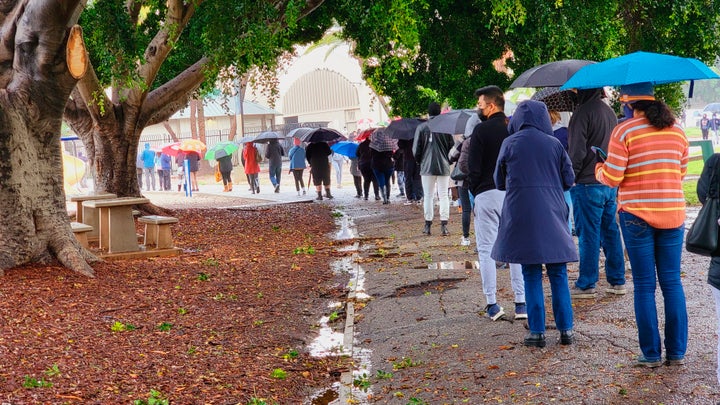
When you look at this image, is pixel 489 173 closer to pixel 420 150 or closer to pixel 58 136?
pixel 58 136

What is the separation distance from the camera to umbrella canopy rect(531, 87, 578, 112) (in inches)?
413

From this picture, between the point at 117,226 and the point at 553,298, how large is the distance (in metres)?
7.62

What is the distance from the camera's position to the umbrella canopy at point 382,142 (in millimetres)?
22000

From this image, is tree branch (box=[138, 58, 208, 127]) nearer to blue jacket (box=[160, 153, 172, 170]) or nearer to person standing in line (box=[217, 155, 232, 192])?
person standing in line (box=[217, 155, 232, 192])

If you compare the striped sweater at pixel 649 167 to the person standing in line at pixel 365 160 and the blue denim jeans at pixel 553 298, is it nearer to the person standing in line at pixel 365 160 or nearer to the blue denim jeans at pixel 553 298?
the blue denim jeans at pixel 553 298

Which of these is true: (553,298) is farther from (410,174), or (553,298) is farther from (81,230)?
(410,174)

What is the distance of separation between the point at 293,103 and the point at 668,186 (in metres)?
70.4

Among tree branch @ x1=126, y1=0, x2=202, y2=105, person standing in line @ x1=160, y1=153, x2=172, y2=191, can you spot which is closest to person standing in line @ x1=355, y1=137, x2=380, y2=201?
tree branch @ x1=126, y1=0, x2=202, y2=105

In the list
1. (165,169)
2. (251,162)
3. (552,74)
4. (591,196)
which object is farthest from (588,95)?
(165,169)

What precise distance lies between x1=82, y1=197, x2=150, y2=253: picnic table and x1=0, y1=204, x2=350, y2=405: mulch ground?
2.33 ft

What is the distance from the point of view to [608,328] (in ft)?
23.5

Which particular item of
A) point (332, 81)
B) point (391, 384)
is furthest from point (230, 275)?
point (332, 81)

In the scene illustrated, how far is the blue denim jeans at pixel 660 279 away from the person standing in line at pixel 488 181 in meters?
1.85

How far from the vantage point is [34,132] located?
10.5 m
